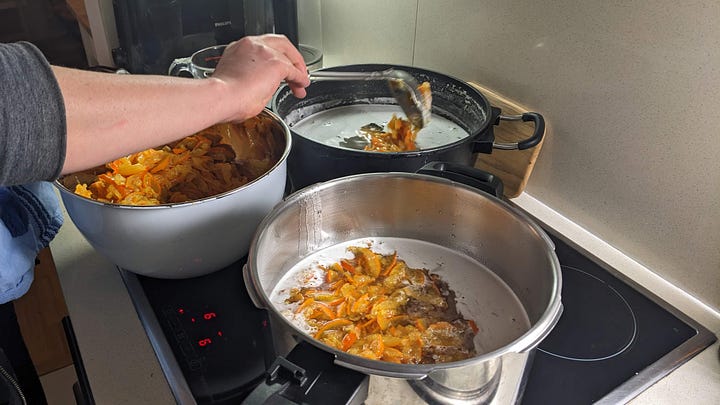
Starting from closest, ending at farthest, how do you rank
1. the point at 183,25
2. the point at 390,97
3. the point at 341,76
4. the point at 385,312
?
the point at 385,312
the point at 341,76
the point at 390,97
the point at 183,25

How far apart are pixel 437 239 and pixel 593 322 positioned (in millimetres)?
213

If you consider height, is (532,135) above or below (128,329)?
above

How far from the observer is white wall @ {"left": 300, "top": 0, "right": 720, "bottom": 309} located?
0.66 m

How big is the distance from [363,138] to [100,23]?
715mm

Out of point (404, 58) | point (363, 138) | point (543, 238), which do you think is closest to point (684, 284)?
point (543, 238)

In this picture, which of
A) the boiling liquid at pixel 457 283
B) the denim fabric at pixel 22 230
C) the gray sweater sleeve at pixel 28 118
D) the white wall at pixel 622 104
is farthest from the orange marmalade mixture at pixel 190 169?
the white wall at pixel 622 104

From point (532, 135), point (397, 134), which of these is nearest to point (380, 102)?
point (397, 134)

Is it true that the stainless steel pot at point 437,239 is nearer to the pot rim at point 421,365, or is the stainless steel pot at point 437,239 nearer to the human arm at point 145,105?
the pot rim at point 421,365

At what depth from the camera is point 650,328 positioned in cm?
67

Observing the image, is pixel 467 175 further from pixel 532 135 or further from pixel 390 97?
pixel 390 97

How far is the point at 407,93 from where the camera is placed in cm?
90

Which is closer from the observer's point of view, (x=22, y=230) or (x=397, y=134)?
(x=22, y=230)

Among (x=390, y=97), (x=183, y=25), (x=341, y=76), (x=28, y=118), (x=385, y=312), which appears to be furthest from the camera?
(x=183, y=25)

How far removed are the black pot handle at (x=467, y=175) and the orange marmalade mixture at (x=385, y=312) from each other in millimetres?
121
